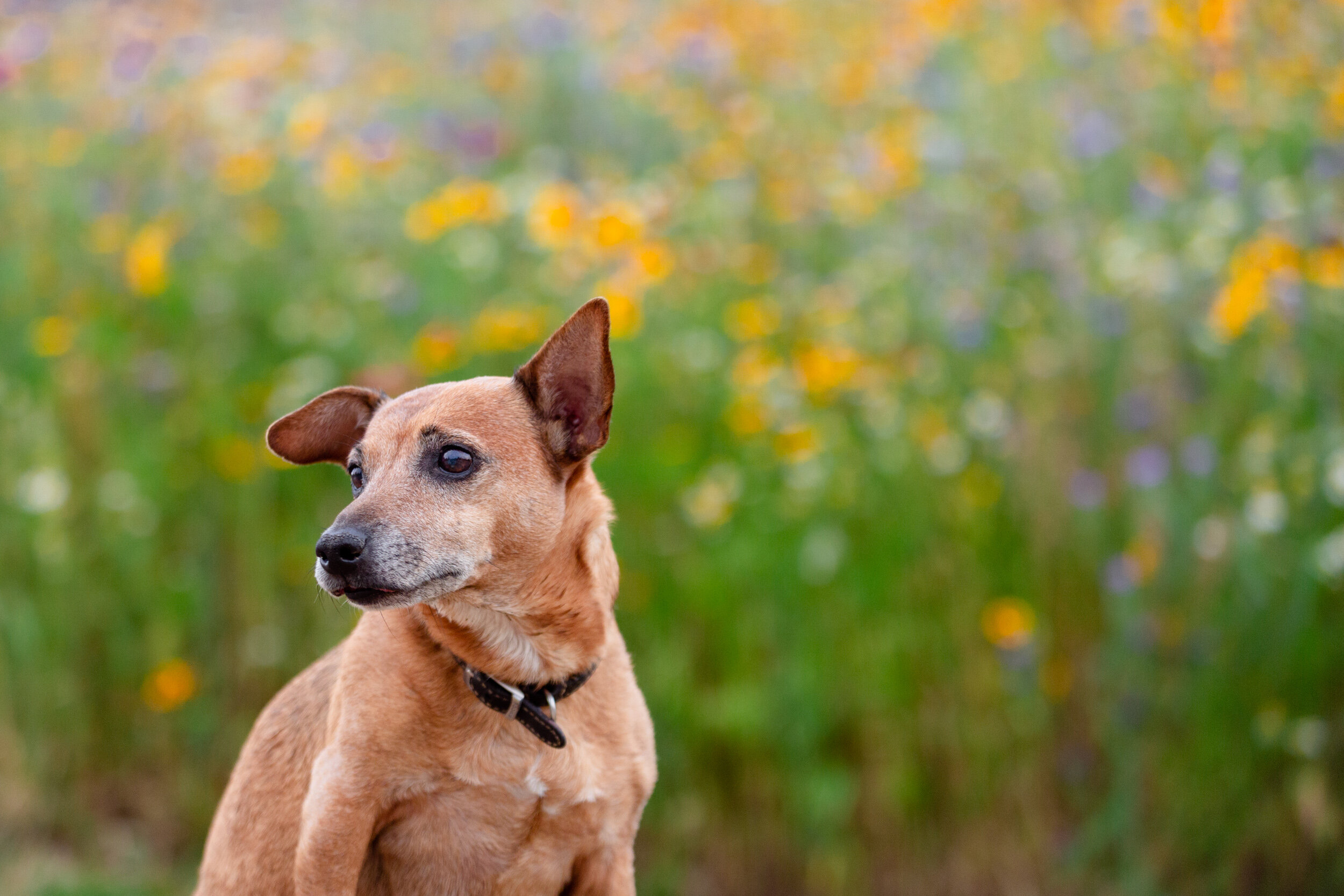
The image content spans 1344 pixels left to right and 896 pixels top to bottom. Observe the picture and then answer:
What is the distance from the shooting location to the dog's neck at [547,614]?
175 cm

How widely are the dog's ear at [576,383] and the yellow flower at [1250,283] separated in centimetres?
240

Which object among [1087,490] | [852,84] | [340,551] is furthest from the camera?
[852,84]

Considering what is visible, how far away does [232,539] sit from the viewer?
3.84 metres

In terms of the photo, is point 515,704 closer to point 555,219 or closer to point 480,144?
point 555,219

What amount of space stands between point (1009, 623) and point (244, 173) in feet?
10.8

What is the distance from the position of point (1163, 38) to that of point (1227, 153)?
72 cm

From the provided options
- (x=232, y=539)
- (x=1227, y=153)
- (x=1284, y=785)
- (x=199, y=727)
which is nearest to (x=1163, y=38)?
(x=1227, y=153)

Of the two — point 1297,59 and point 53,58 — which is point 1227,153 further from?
point 53,58

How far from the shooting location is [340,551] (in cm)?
157

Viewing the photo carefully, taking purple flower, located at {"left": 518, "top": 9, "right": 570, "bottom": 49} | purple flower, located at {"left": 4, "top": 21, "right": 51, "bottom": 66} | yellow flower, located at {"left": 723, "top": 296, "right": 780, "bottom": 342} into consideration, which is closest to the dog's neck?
yellow flower, located at {"left": 723, "top": 296, "right": 780, "bottom": 342}

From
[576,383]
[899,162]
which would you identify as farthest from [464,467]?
[899,162]

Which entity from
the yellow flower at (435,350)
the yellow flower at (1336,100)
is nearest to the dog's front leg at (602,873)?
the yellow flower at (435,350)

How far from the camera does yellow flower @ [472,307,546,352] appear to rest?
371cm

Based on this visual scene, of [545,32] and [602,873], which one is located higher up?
[545,32]
